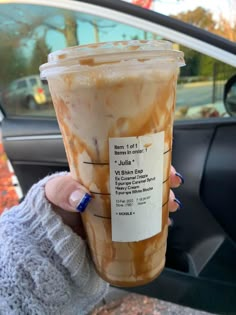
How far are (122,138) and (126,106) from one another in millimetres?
54

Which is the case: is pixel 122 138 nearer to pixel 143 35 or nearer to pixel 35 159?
pixel 143 35

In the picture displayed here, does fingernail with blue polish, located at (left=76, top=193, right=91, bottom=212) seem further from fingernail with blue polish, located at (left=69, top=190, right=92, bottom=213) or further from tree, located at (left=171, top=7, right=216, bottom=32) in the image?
tree, located at (left=171, top=7, right=216, bottom=32)

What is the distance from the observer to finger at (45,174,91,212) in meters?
0.76

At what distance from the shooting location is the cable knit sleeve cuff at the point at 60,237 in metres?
0.90

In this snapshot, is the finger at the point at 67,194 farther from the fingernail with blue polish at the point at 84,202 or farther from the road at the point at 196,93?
the road at the point at 196,93

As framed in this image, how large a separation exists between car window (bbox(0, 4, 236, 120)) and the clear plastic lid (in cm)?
87

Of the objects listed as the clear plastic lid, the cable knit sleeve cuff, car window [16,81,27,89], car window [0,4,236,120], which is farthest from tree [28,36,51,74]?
the clear plastic lid

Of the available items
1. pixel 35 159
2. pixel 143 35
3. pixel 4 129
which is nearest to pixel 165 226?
pixel 143 35

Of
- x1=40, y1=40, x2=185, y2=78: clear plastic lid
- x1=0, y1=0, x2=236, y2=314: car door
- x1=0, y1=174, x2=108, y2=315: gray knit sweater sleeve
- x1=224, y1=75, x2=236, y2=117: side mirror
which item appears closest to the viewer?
x1=40, y1=40, x2=185, y2=78: clear plastic lid

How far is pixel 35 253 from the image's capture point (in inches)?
35.4

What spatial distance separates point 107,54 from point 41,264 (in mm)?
473

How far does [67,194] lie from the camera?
0.82m

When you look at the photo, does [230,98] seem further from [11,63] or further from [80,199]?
[80,199]

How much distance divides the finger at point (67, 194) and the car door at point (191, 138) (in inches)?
31.8
